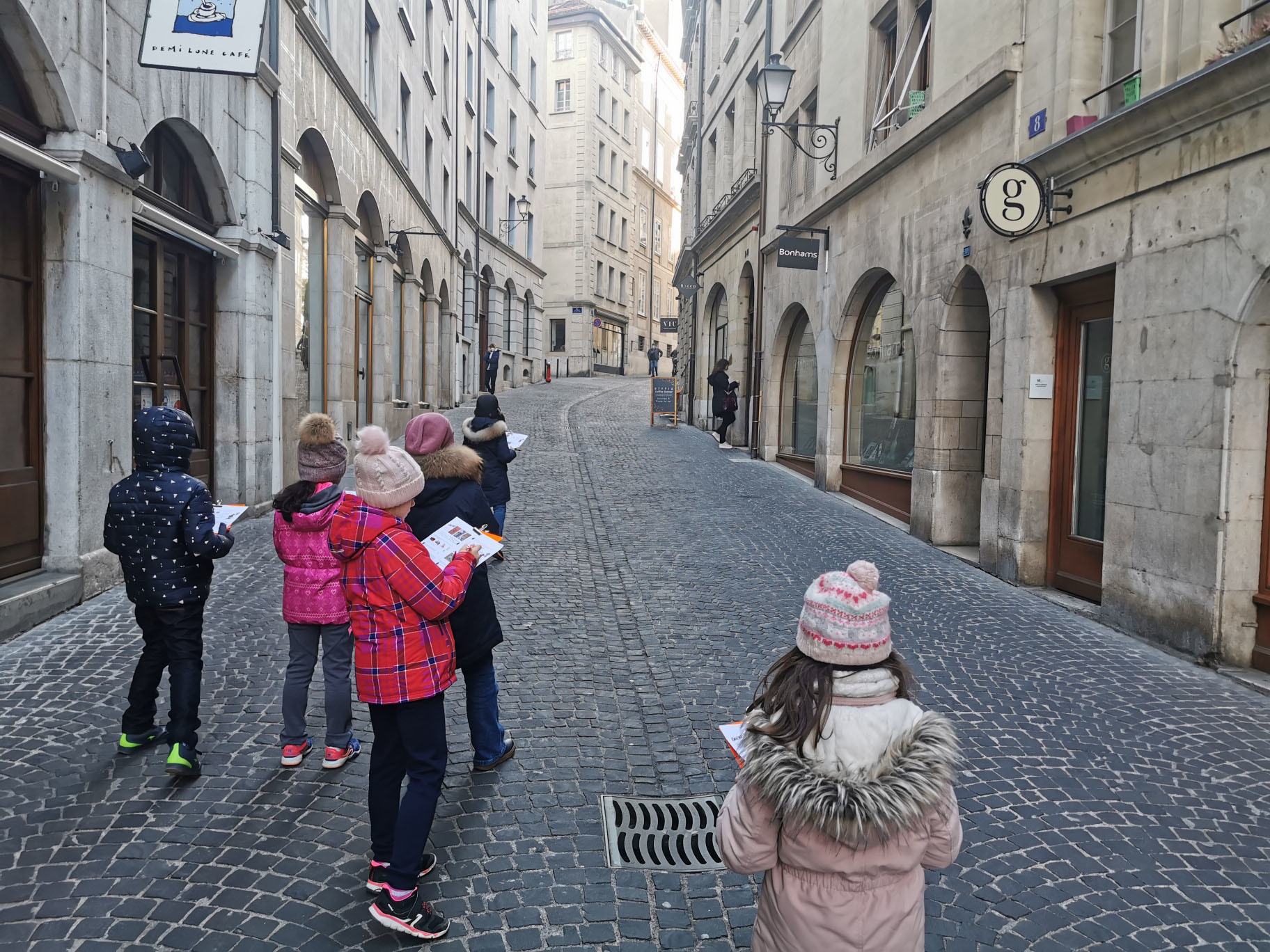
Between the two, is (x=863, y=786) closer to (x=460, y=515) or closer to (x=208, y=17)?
(x=460, y=515)

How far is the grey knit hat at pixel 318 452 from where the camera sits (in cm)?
435

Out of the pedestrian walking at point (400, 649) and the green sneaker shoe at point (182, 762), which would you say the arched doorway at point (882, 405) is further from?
the pedestrian walking at point (400, 649)

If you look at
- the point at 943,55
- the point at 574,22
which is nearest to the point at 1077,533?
Answer: the point at 943,55

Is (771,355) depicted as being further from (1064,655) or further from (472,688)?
(472,688)

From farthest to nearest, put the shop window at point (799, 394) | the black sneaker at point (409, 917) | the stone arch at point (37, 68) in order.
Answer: the shop window at point (799, 394) → the stone arch at point (37, 68) → the black sneaker at point (409, 917)

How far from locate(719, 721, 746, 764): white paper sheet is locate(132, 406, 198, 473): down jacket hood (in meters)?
2.99

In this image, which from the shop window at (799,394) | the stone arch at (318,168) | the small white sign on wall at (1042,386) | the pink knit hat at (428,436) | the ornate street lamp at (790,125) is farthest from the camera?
the shop window at (799,394)

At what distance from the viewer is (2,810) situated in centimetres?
383

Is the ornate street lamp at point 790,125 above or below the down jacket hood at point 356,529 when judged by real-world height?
above

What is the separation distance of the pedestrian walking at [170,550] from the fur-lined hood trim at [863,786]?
312cm

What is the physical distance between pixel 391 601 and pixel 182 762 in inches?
67.5

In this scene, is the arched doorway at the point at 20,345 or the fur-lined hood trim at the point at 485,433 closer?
the arched doorway at the point at 20,345

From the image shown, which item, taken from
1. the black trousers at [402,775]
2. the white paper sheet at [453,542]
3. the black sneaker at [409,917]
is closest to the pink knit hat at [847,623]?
the white paper sheet at [453,542]

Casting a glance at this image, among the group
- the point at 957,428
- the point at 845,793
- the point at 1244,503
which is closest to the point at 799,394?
the point at 957,428
